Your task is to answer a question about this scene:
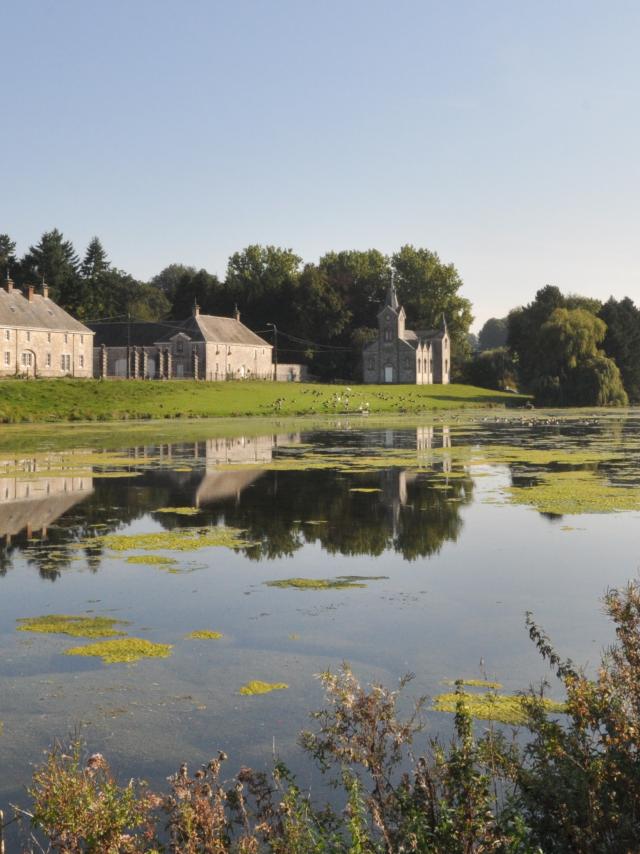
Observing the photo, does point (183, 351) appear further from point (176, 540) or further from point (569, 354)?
point (176, 540)

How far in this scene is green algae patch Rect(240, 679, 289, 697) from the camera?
938 centimetres

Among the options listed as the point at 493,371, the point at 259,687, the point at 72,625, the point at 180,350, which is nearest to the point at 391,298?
the point at 493,371

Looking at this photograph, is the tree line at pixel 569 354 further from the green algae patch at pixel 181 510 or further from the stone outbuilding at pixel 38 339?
the green algae patch at pixel 181 510

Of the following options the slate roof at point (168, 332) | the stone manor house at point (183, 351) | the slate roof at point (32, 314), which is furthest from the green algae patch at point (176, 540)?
the slate roof at point (168, 332)

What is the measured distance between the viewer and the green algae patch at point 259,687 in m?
9.38

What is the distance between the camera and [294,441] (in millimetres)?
43969

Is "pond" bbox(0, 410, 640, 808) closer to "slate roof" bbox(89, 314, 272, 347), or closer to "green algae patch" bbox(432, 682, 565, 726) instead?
"green algae patch" bbox(432, 682, 565, 726)

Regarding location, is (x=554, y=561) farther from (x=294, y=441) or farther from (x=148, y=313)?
(x=148, y=313)

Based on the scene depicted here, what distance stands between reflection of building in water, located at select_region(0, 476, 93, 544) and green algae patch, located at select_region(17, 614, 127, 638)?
19.5ft

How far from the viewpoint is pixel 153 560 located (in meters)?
16.1

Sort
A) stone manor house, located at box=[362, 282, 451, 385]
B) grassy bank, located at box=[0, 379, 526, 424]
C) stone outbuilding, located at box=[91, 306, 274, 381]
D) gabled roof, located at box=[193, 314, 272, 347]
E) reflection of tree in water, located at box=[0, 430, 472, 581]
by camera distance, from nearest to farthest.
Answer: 1. reflection of tree in water, located at box=[0, 430, 472, 581]
2. grassy bank, located at box=[0, 379, 526, 424]
3. stone outbuilding, located at box=[91, 306, 274, 381]
4. gabled roof, located at box=[193, 314, 272, 347]
5. stone manor house, located at box=[362, 282, 451, 385]

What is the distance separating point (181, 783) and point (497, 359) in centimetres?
12042

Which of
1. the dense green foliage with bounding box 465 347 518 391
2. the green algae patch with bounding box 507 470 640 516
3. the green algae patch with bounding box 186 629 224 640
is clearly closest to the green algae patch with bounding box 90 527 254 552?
the green algae patch with bounding box 186 629 224 640

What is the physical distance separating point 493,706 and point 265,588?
18.9ft
